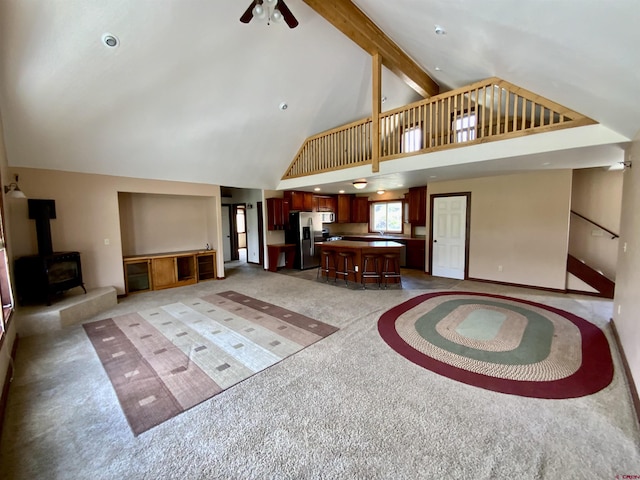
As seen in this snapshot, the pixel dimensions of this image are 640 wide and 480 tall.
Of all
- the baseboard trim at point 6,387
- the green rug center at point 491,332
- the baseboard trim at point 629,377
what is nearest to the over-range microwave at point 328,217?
the green rug center at point 491,332

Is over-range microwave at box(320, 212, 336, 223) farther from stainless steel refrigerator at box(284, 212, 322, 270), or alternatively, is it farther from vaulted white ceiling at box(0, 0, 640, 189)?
vaulted white ceiling at box(0, 0, 640, 189)

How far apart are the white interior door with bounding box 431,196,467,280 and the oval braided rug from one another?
194 cm

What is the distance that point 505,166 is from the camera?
14.9 ft

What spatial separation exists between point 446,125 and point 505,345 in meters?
4.75

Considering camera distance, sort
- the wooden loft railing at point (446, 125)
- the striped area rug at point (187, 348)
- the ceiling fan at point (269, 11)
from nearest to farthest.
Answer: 1. the striped area rug at point (187, 348)
2. the ceiling fan at point (269, 11)
3. the wooden loft railing at point (446, 125)

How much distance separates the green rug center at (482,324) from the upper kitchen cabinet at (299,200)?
5.31 metres

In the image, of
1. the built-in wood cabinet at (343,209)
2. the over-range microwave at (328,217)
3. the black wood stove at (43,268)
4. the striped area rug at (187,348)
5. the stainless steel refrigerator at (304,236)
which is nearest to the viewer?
the striped area rug at (187,348)

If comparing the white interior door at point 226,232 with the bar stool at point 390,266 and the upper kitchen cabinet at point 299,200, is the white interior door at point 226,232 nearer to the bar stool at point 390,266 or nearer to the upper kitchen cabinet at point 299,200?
the upper kitchen cabinet at point 299,200

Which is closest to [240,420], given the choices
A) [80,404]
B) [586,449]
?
[80,404]

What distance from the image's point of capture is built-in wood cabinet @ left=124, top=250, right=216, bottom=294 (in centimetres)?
571

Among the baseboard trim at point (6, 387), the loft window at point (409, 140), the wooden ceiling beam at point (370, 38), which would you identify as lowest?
the baseboard trim at point (6, 387)

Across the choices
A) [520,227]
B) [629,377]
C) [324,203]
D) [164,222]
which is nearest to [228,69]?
[164,222]

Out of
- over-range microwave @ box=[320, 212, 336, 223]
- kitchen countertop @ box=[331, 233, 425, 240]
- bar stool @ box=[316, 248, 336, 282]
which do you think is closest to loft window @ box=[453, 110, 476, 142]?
kitchen countertop @ box=[331, 233, 425, 240]

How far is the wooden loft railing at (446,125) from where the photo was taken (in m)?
3.61
